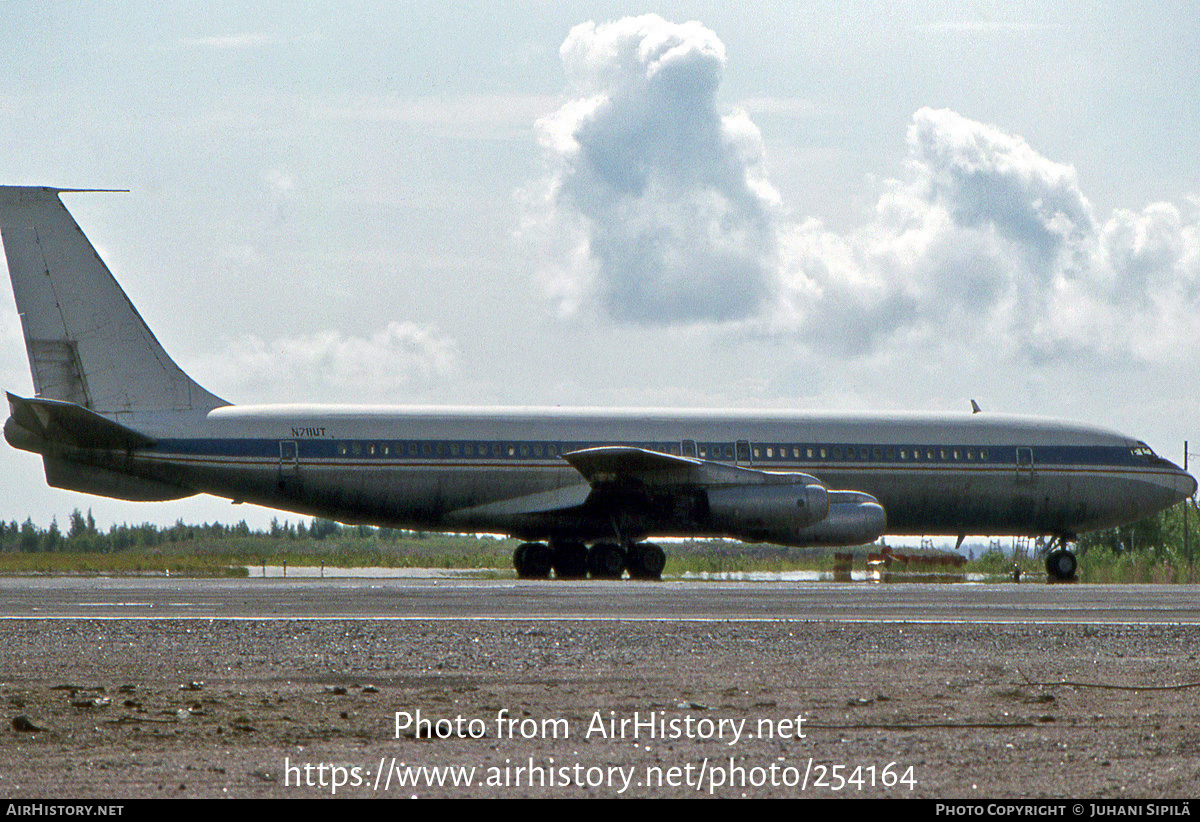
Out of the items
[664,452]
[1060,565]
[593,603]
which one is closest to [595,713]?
[593,603]

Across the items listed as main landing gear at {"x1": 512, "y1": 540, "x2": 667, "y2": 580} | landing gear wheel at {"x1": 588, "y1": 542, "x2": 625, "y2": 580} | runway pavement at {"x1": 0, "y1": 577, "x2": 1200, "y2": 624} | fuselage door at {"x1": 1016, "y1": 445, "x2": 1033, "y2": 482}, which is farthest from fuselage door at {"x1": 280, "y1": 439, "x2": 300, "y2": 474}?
fuselage door at {"x1": 1016, "y1": 445, "x2": 1033, "y2": 482}

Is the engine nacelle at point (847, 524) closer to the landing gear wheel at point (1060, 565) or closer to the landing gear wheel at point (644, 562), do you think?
the landing gear wheel at point (644, 562)

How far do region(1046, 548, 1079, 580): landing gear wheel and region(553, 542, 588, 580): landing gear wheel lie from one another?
399 inches

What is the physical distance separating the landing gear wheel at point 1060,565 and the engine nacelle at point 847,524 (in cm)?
471

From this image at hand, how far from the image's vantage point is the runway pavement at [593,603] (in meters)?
13.6

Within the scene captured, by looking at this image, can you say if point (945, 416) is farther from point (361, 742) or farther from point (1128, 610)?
point (361, 742)

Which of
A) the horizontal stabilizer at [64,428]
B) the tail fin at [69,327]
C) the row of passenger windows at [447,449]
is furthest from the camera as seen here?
the row of passenger windows at [447,449]

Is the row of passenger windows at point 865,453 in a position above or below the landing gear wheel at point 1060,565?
above

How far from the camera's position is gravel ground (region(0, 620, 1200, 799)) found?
17.2 feet

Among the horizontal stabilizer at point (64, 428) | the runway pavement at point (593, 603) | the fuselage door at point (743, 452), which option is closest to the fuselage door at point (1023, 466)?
the fuselage door at point (743, 452)

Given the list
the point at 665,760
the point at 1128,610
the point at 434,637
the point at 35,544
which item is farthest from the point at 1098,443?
the point at 35,544

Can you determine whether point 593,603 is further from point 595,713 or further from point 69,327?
point 69,327

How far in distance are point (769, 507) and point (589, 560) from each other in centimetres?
385
